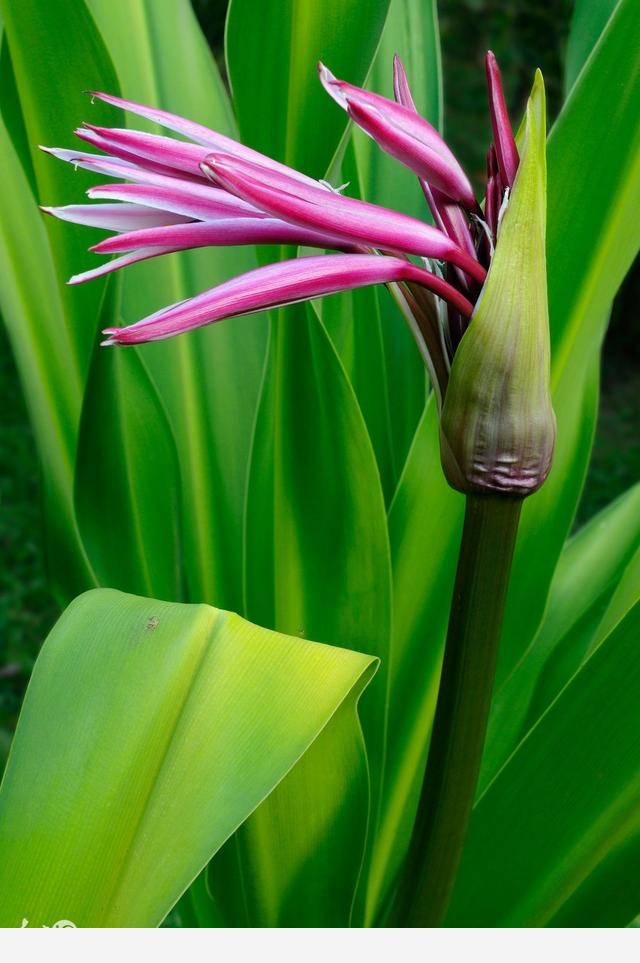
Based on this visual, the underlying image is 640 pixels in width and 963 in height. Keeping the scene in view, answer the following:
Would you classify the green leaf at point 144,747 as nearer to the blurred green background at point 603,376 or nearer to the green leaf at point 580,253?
the green leaf at point 580,253

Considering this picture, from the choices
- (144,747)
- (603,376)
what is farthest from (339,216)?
(603,376)

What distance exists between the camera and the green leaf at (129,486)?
605 mm

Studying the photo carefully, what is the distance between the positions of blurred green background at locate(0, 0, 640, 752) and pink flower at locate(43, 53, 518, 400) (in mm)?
1205

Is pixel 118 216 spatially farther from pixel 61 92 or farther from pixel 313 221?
pixel 61 92

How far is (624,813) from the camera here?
1.76 ft

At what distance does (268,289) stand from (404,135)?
0.28 ft

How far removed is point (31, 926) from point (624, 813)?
0.32 meters

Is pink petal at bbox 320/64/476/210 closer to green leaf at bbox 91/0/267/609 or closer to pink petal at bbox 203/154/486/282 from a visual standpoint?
pink petal at bbox 203/154/486/282

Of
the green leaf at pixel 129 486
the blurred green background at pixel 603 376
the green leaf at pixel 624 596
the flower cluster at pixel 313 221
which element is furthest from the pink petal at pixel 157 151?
the blurred green background at pixel 603 376

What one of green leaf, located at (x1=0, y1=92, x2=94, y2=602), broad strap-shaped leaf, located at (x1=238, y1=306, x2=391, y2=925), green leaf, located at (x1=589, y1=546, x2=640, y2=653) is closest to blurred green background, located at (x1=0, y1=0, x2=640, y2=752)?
green leaf, located at (x1=0, y1=92, x2=94, y2=602)

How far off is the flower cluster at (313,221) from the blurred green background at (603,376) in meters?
1.20

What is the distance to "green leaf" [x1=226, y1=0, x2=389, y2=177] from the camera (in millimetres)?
562
